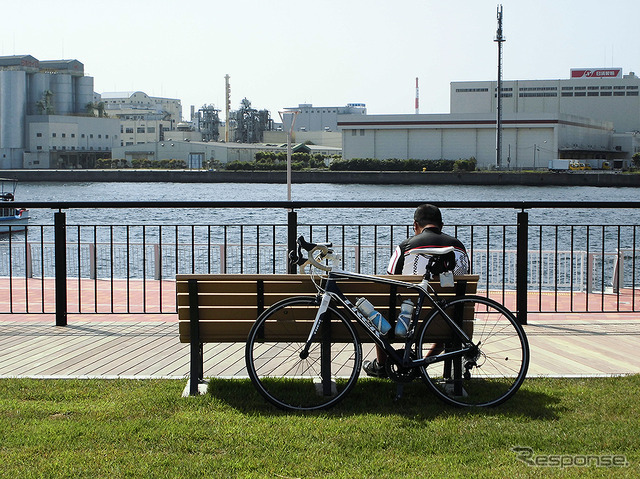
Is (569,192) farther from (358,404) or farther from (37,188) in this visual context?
(358,404)

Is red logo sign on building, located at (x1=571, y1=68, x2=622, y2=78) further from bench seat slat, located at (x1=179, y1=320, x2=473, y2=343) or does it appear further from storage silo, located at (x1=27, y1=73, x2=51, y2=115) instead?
bench seat slat, located at (x1=179, y1=320, x2=473, y2=343)

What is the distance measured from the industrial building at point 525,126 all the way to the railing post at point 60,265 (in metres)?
104

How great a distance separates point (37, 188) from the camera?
106m

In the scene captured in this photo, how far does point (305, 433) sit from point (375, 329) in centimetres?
87

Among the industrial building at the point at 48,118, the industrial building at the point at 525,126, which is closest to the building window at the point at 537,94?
the industrial building at the point at 525,126

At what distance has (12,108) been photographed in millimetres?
126438

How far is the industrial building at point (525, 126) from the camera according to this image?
10962 cm

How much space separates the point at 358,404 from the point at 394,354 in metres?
0.38

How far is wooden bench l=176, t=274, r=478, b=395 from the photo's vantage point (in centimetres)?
519

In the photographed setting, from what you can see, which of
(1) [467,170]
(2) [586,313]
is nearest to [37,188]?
(1) [467,170]

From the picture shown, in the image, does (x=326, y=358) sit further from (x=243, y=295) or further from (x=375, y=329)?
(x=243, y=295)

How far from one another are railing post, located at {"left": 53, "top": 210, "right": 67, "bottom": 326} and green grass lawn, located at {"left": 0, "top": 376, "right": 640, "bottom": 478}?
2617mm

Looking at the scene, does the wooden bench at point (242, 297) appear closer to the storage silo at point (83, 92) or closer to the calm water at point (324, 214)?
the calm water at point (324, 214)

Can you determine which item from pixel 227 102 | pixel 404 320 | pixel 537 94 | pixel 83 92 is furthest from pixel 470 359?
pixel 227 102
